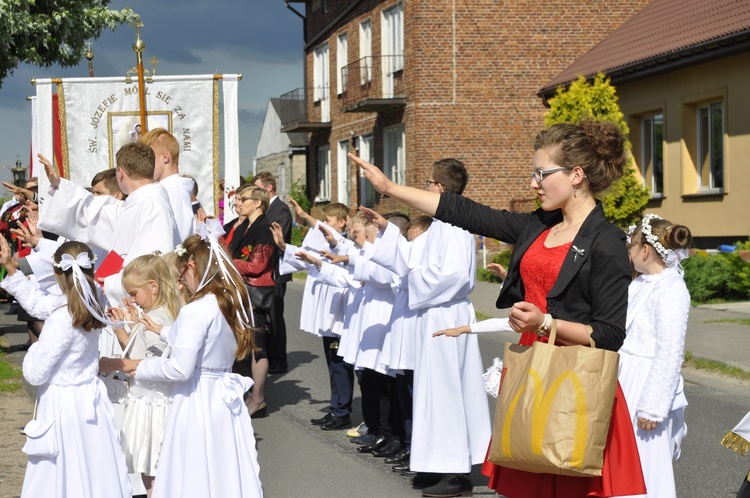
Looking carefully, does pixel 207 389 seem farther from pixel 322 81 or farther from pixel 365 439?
pixel 322 81

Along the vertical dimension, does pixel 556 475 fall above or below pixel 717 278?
below

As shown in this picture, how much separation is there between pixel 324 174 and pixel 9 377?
85.1 feet

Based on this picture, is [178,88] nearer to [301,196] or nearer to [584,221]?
[584,221]

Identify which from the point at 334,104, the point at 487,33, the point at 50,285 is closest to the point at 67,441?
the point at 50,285

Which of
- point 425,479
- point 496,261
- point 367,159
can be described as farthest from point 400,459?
point 367,159

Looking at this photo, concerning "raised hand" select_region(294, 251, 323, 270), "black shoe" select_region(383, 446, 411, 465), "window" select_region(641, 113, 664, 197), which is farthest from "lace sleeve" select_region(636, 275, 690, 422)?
"window" select_region(641, 113, 664, 197)

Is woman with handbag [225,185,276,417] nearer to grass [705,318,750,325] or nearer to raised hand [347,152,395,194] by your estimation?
raised hand [347,152,395,194]

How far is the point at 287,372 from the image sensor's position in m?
12.3

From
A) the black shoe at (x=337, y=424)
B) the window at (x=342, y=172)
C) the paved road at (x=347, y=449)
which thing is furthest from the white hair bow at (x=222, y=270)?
the window at (x=342, y=172)

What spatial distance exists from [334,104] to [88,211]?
93.7 ft

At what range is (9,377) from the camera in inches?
464

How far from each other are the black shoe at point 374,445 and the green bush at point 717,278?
10.8 metres

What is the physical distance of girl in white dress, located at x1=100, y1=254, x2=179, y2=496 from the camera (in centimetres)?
606

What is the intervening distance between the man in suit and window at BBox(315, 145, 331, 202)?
24.0 m
